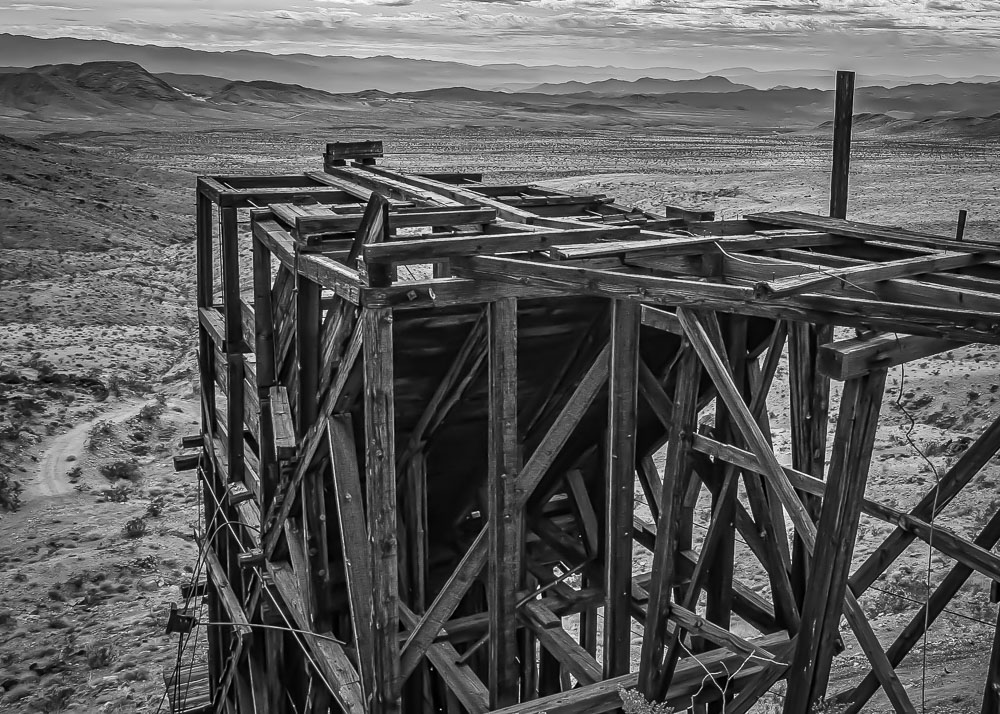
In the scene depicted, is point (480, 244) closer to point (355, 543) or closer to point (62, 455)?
point (355, 543)

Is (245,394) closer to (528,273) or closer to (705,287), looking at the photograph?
(528,273)

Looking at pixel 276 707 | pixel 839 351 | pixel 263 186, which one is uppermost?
pixel 263 186

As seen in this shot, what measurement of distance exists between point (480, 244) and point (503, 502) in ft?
4.76

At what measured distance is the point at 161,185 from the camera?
54094 millimetres

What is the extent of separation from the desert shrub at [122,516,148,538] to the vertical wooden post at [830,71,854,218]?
470 inches

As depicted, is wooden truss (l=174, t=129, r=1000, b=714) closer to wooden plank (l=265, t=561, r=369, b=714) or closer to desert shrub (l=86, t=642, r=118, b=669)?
wooden plank (l=265, t=561, r=369, b=714)

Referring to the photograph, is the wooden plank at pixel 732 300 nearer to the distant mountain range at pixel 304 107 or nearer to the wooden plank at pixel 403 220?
the wooden plank at pixel 403 220

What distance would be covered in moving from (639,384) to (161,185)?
174 feet

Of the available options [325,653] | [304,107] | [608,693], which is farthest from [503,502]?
[304,107]

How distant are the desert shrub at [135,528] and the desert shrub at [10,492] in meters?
2.04

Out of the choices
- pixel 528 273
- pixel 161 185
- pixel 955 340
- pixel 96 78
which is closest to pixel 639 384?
pixel 528 273

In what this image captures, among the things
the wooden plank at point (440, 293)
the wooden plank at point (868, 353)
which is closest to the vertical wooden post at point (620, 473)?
the wooden plank at point (440, 293)

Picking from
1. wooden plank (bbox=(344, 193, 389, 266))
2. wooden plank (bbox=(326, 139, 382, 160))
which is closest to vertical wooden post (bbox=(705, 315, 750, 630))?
wooden plank (bbox=(344, 193, 389, 266))

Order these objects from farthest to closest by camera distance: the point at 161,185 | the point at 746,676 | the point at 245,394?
the point at 161,185 → the point at 245,394 → the point at 746,676
